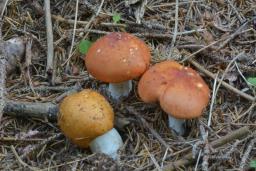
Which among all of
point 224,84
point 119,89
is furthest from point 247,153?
point 119,89

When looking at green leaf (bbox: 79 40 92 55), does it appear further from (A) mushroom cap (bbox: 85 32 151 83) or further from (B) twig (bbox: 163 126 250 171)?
(B) twig (bbox: 163 126 250 171)

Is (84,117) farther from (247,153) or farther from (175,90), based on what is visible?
(247,153)

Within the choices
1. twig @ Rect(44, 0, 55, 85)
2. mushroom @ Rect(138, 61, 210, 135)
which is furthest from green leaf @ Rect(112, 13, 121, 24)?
mushroom @ Rect(138, 61, 210, 135)

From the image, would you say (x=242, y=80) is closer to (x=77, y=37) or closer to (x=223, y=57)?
(x=223, y=57)

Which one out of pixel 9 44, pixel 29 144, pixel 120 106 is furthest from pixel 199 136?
pixel 9 44

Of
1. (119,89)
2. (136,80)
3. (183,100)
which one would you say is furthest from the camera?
(136,80)

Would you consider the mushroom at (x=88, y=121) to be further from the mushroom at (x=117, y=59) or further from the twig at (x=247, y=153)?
the twig at (x=247, y=153)

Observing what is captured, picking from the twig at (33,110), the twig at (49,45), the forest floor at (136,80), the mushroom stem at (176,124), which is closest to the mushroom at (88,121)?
the forest floor at (136,80)
